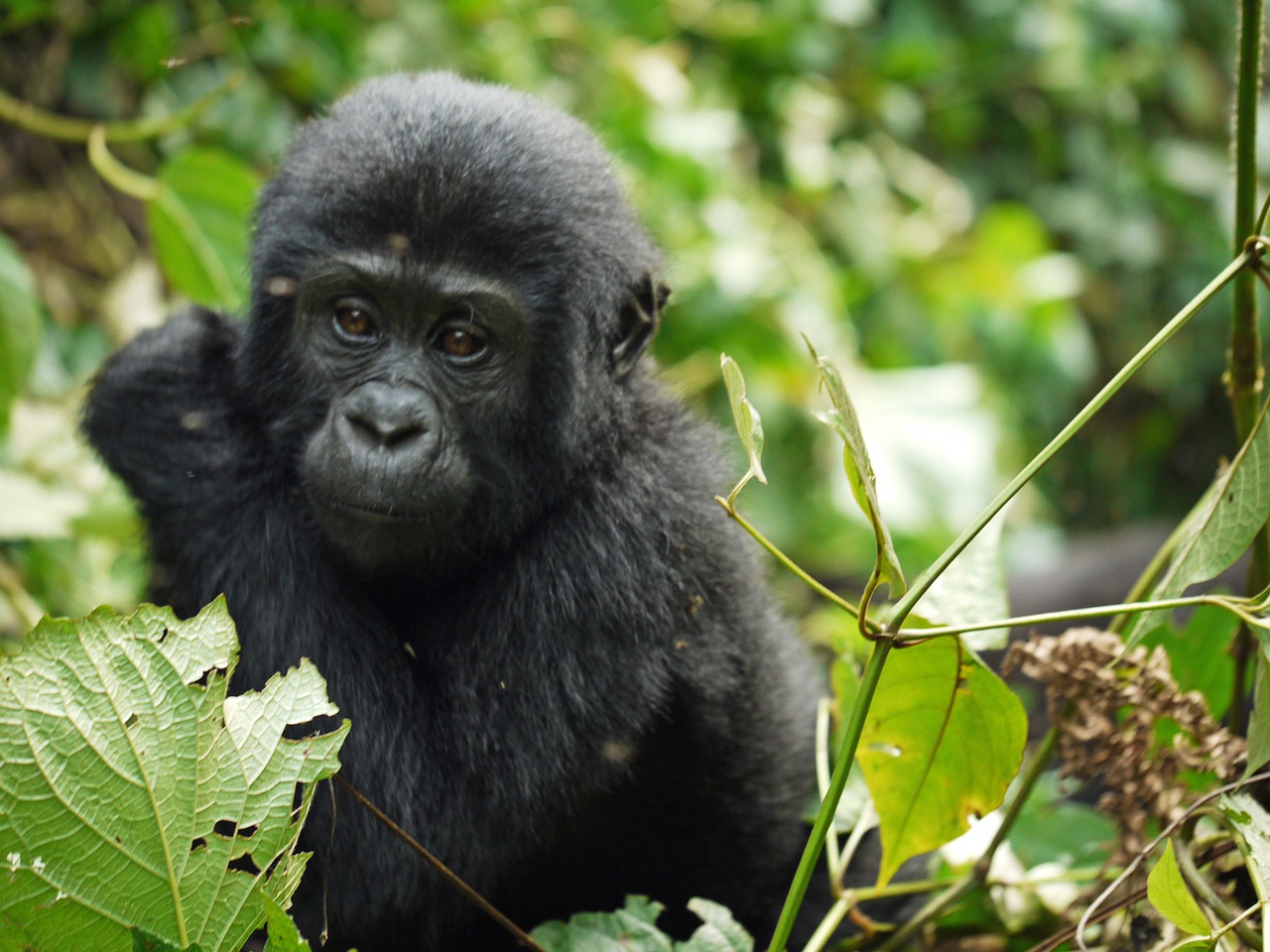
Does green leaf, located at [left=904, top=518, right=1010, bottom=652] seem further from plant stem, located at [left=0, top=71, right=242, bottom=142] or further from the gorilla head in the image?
plant stem, located at [left=0, top=71, right=242, bottom=142]

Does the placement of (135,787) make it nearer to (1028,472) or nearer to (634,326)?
(1028,472)

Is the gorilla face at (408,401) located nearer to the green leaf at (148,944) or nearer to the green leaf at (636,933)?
the green leaf at (636,933)

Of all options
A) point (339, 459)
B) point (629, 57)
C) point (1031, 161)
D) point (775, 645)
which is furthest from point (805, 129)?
point (339, 459)

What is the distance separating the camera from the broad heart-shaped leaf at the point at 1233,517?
5.48ft

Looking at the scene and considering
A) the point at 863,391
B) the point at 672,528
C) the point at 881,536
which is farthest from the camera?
the point at 863,391

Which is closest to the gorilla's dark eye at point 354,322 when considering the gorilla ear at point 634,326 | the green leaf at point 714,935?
the gorilla ear at point 634,326

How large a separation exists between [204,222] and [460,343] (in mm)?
1314

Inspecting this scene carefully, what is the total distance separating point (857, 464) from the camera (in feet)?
4.87

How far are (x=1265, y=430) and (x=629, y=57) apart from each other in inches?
172

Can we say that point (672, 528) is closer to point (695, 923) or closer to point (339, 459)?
point (339, 459)

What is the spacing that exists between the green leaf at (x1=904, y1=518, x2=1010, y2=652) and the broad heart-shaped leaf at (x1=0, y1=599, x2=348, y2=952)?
41.4 inches

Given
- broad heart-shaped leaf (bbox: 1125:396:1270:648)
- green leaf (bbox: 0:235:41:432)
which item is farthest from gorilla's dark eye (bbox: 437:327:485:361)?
green leaf (bbox: 0:235:41:432)

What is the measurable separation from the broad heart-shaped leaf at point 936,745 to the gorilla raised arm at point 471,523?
1.68 feet

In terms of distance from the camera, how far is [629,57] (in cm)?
561
